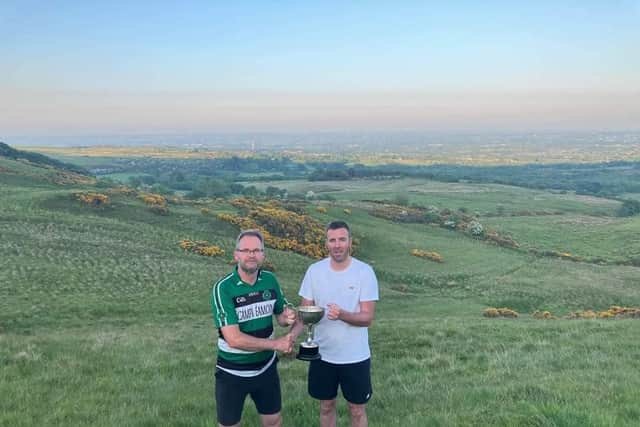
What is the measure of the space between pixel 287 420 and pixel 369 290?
2.15 metres

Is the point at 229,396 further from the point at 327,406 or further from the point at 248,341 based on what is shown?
the point at 327,406

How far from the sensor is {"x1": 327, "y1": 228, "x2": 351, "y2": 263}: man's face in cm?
538

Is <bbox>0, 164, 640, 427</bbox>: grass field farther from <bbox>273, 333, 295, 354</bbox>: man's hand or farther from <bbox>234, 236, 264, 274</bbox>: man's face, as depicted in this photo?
<bbox>234, 236, 264, 274</bbox>: man's face

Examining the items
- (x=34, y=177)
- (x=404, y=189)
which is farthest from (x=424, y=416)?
(x=404, y=189)

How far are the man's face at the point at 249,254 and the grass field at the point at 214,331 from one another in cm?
221

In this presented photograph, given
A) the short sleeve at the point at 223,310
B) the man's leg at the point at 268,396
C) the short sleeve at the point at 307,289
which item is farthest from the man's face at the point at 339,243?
the man's leg at the point at 268,396

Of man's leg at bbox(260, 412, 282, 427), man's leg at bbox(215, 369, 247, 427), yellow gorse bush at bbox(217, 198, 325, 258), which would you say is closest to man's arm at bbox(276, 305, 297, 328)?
man's leg at bbox(215, 369, 247, 427)

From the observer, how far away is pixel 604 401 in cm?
624

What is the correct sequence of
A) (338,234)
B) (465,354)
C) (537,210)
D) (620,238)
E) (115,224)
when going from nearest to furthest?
(338,234) → (465,354) → (115,224) → (620,238) → (537,210)

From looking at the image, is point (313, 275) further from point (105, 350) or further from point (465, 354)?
point (105, 350)

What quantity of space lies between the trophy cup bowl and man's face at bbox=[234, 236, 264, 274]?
65 centimetres

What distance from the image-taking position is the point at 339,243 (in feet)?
17.6

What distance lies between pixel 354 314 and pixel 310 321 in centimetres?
46

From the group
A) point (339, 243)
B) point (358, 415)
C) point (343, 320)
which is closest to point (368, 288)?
point (343, 320)
